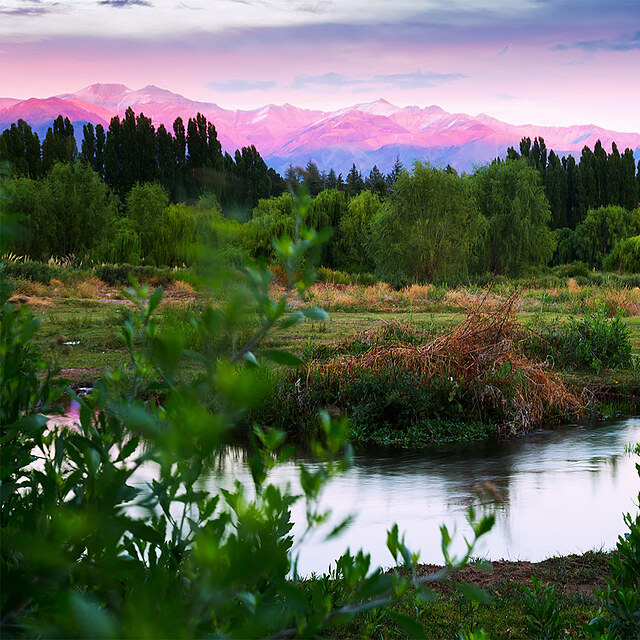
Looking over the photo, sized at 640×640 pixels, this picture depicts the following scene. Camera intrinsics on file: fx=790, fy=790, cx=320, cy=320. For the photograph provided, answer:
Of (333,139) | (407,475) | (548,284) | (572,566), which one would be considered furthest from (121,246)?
(333,139)

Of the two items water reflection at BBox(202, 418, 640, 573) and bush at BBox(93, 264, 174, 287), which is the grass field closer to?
water reflection at BBox(202, 418, 640, 573)

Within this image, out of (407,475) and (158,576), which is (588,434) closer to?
(407,475)

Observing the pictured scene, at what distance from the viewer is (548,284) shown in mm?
29781

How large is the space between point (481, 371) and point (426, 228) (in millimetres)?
24221

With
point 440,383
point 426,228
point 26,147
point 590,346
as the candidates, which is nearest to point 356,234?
point 426,228

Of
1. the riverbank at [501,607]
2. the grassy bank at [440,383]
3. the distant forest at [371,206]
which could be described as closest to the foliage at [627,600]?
A: the riverbank at [501,607]

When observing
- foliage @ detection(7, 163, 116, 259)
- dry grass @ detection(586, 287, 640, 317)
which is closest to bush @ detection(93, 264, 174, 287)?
foliage @ detection(7, 163, 116, 259)

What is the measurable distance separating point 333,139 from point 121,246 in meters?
163

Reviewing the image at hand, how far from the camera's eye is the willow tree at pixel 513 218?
132 feet

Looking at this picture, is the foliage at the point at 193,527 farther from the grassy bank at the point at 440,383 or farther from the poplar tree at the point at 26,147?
the poplar tree at the point at 26,147

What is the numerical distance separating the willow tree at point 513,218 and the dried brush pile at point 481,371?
30.2m

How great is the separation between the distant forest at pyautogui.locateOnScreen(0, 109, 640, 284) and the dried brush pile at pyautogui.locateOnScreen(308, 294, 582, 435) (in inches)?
323

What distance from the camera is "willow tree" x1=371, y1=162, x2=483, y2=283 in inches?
1307

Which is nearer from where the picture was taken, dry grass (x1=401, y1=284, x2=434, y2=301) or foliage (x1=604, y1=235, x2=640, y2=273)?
dry grass (x1=401, y1=284, x2=434, y2=301)
